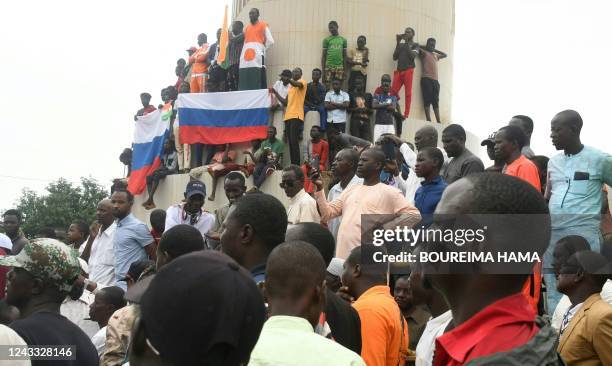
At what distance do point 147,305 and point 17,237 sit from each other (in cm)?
953

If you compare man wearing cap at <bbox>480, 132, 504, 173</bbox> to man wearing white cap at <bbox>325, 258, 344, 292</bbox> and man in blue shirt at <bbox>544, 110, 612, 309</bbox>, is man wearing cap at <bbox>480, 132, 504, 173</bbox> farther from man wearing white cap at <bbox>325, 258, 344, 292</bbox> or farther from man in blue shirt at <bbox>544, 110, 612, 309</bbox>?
man wearing white cap at <bbox>325, 258, 344, 292</bbox>

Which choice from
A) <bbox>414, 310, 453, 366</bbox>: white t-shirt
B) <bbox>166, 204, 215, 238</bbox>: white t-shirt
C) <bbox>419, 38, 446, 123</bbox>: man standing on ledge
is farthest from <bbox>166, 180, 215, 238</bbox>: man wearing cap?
<bbox>419, 38, 446, 123</bbox>: man standing on ledge

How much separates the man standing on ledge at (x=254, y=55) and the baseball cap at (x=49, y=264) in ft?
39.5

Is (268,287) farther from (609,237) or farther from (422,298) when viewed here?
(609,237)

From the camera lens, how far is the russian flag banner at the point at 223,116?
1578cm

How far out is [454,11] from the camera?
19.8 meters

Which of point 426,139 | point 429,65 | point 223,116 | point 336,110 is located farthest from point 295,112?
point 426,139

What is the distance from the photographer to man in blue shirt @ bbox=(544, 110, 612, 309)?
22.0 ft

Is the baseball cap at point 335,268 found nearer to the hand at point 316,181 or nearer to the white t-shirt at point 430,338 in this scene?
the white t-shirt at point 430,338

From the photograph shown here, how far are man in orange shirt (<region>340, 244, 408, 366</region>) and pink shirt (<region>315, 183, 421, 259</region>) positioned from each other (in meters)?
1.71

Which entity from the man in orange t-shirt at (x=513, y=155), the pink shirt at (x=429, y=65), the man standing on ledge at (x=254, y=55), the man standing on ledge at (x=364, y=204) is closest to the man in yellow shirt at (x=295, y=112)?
the man standing on ledge at (x=254, y=55)

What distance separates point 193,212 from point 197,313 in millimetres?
6865

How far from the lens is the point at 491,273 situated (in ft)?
8.00

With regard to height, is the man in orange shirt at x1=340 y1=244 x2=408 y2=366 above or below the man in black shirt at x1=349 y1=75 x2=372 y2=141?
below
